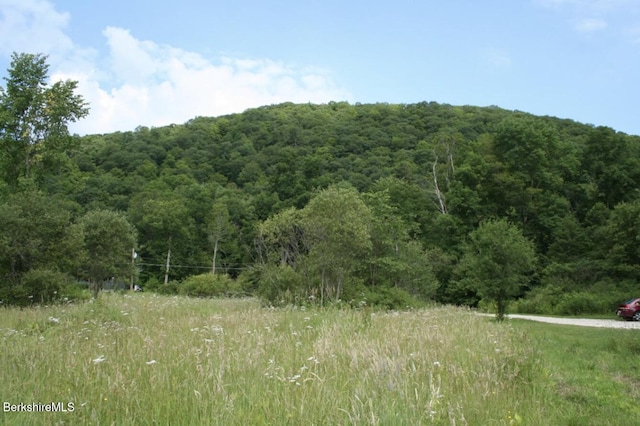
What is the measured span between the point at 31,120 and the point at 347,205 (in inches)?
533

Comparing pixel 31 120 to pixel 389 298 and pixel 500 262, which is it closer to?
pixel 389 298

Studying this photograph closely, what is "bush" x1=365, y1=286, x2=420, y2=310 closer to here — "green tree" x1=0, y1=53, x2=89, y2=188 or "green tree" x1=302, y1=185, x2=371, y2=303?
"green tree" x1=302, y1=185, x2=371, y2=303

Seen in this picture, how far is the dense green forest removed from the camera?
1939 cm

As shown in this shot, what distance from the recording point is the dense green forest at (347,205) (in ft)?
63.6

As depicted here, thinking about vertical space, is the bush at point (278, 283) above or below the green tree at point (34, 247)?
below

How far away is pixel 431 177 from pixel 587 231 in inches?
743

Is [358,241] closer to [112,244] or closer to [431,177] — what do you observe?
[112,244]

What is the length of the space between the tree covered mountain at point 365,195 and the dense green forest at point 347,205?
16 cm

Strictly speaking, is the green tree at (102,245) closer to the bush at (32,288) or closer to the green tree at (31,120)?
the green tree at (31,120)

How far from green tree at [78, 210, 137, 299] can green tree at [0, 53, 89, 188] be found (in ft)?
17.8

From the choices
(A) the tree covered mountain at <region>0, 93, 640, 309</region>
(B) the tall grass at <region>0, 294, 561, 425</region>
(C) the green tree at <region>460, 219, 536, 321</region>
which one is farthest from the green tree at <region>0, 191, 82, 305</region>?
(C) the green tree at <region>460, 219, 536, 321</region>

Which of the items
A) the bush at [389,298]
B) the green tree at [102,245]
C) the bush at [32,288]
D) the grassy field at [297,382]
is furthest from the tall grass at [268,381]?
the green tree at [102,245]

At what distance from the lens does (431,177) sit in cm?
5478

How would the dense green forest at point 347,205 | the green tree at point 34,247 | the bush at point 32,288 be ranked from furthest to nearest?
1. the dense green forest at point 347,205
2. the green tree at point 34,247
3. the bush at point 32,288
